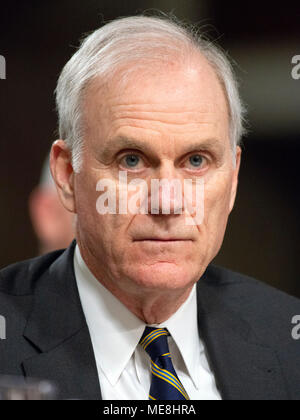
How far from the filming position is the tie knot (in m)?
1.66

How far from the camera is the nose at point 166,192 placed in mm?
1514

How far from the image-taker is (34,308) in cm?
171

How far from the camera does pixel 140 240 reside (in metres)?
1.56

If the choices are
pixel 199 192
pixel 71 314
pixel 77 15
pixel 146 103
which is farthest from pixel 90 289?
pixel 77 15

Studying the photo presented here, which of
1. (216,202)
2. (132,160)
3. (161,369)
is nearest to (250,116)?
(216,202)

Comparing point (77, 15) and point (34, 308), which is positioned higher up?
point (77, 15)

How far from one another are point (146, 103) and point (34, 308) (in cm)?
56

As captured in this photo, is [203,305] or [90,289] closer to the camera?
[90,289]

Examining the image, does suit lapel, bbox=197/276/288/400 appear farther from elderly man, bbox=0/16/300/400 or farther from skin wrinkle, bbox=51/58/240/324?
skin wrinkle, bbox=51/58/240/324

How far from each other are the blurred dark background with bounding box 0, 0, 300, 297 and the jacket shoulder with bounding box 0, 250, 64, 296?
84 centimetres

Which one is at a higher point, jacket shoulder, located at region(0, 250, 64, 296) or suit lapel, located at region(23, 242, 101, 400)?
jacket shoulder, located at region(0, 250, 64, 296)

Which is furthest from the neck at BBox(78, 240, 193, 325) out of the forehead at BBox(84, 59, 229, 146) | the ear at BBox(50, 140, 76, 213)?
the forehead at BBox(84, 59, 229, 146)

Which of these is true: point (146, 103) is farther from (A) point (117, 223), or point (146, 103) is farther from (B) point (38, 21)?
(B) point (38, 21)
